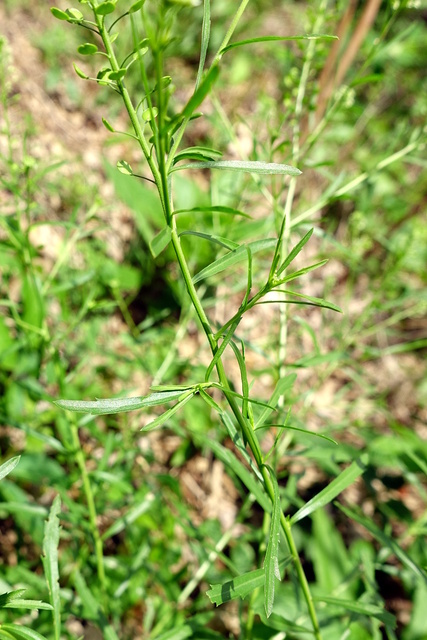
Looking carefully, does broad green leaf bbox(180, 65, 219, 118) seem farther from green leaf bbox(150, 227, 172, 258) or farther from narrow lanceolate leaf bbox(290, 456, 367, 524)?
narrow lanceolate leaf bbox(290, 456, 367, 524)

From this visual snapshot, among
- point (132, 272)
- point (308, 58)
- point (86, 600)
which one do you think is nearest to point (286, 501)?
point (86, 600)

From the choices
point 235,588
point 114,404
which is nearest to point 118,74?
point 114,404

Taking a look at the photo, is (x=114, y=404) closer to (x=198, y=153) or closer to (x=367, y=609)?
(x=198, y=153)

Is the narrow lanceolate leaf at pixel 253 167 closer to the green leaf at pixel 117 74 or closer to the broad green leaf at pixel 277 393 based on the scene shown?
the green leaf at pixel 117 74

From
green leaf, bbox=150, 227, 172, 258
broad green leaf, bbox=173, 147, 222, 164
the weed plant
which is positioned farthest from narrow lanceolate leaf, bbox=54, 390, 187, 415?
broad green leaf, bbox=173, 147, 222, 164

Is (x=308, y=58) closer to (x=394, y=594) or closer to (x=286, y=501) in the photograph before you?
(x=286, y=501)

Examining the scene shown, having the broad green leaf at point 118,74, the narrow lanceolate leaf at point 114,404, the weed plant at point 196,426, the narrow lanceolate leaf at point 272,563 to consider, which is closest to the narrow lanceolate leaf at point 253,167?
the weed plant at point 196,426

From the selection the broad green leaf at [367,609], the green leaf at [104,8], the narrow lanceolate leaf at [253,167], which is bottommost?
the broad green leaf at [367,609]
